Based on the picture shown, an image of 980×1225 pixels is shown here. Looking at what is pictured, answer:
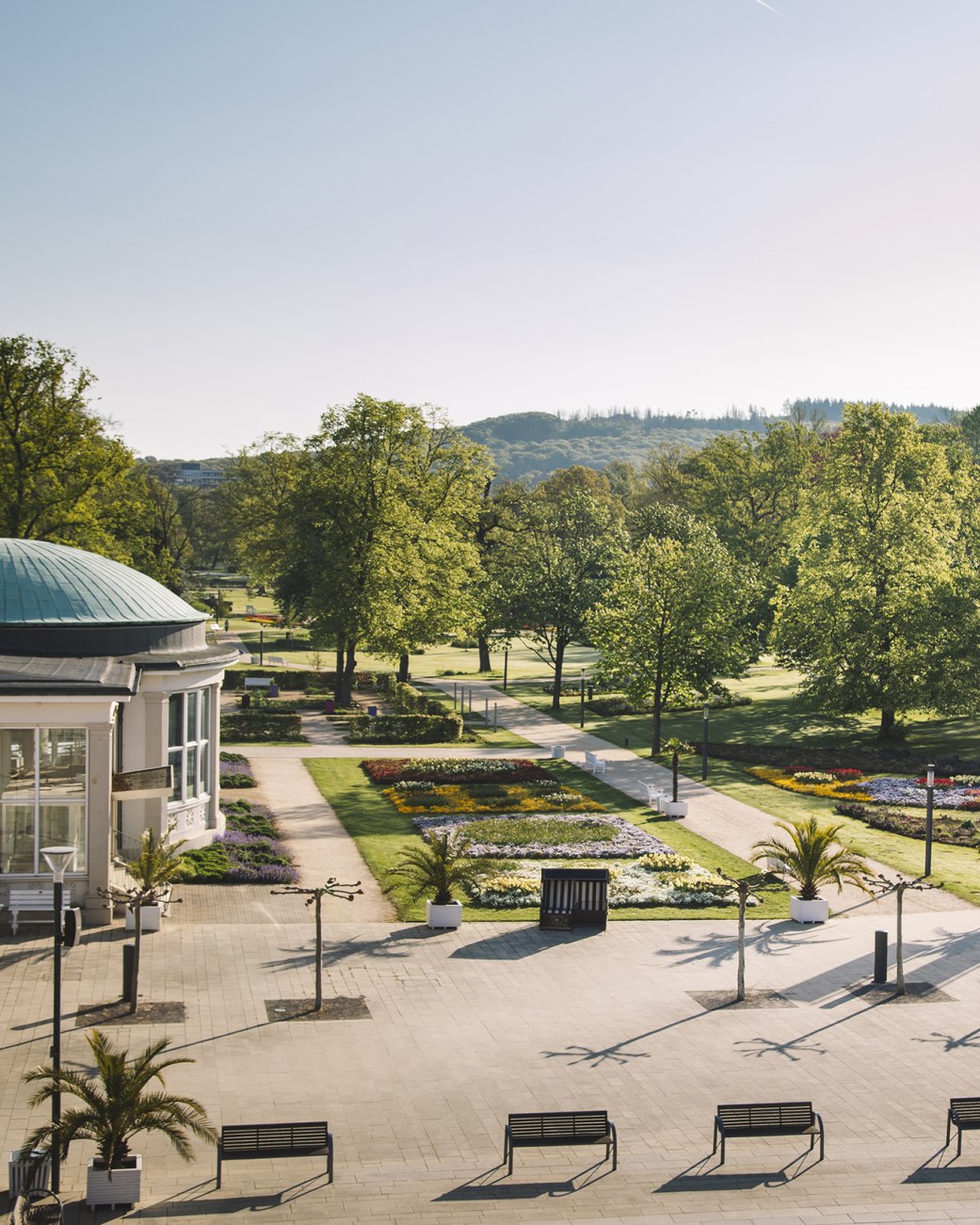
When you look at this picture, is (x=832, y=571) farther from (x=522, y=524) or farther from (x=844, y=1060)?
(x=844, y=1060)

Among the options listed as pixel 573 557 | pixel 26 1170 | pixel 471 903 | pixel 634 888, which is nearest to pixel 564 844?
pixel 634 888

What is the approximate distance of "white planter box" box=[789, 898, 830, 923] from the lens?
28.4 metres

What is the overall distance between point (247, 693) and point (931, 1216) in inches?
1797

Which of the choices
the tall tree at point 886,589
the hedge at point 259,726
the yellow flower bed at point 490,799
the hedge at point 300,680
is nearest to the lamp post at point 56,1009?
the yellow flower bed at point 490,799

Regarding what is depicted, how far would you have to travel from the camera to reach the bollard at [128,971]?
853 inches

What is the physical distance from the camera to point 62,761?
2628 centimetres

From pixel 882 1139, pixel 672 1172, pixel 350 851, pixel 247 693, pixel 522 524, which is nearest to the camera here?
pixel 672 1172

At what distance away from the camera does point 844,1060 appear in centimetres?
2047

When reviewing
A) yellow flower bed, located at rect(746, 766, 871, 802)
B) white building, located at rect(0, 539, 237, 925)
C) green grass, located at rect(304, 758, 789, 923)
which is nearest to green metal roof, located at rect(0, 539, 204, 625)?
white building, located at rect(0, 539, 237, 925)

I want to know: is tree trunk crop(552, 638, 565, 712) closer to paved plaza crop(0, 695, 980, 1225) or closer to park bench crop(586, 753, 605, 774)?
park bench crop(586, 753, 605, 774)

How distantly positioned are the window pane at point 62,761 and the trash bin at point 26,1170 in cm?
1207

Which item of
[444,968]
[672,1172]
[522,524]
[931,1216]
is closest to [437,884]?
[444,968]

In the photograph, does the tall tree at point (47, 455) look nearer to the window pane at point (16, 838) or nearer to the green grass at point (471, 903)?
the green grass at point (471, 903)

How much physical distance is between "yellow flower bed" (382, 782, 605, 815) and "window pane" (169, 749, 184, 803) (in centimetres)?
921
